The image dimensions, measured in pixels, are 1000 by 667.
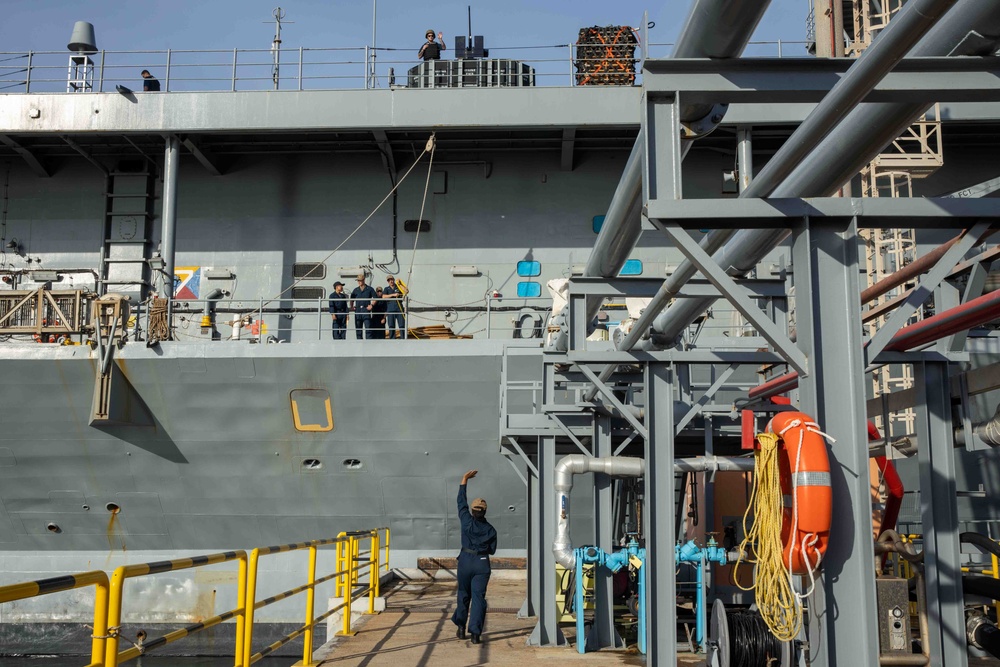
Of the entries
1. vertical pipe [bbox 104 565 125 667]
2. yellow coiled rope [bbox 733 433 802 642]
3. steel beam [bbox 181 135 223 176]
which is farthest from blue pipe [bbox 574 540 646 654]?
steel beam [bbox 181 135 223 176]

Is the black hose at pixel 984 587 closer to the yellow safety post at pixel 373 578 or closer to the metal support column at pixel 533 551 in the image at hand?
the metal support column at pixel 533 551

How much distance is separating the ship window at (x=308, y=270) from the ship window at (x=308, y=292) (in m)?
0.23

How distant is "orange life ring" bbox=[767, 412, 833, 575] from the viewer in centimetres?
402

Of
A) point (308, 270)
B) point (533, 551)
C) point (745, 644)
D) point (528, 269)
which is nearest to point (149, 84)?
point (308, 270)

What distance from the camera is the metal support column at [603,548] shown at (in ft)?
33.2

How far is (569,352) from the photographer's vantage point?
8.17m

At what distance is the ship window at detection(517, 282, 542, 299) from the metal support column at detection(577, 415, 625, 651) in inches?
300

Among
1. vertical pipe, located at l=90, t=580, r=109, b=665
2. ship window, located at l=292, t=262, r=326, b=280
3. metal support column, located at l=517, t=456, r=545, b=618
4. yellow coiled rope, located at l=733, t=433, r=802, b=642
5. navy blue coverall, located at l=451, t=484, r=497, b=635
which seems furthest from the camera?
ship window, located at l=292, t=262, r=326, b=280

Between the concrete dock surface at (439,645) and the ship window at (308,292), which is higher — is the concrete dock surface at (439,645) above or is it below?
below

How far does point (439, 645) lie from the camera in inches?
384

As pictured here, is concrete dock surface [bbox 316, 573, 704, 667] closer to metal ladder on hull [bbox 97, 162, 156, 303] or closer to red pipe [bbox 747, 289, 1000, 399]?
red pipe [bbox 747, 289, 1000, 399]

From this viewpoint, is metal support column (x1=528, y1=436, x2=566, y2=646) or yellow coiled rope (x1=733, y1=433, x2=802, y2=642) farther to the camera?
metal support column (x1=528, y1=436, x2=566, y2=646)

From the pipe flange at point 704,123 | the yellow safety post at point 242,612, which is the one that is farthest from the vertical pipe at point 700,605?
the pipe flange at point 704,123

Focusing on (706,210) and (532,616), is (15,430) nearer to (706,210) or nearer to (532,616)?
(532,616)
